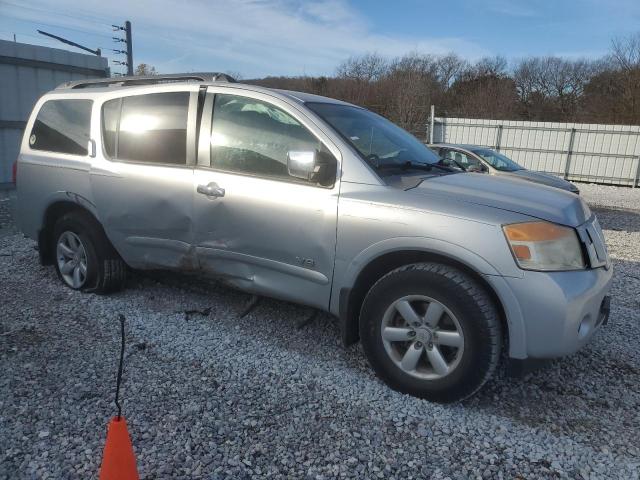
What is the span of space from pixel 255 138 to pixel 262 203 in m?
0.49

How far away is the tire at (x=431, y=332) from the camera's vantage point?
2619 millimetres

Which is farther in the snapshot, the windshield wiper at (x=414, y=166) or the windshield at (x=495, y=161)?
the windshield at (x=495, y=161)

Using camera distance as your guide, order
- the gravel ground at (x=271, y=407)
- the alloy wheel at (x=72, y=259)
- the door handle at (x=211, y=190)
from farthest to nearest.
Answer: the alloy wheel at (x=72, y=259) → the door handle at (x=211, y=190) → the gravel ground at (x=271, y=407)

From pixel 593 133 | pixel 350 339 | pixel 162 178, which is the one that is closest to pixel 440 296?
pixel 350 339

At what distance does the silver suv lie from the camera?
2.60m

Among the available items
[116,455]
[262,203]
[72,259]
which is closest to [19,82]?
[72,259]

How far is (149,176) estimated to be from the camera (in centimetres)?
371

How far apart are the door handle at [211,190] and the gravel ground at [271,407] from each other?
1.06m

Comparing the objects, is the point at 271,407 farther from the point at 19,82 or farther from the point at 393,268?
the point at 19,82

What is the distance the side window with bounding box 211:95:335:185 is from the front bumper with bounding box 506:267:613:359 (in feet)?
4.62

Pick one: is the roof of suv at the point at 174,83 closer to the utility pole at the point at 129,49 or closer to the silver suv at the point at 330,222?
the silver suv at the point at 330,222

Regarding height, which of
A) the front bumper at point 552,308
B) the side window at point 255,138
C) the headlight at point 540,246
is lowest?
the front bumper at point 552,308

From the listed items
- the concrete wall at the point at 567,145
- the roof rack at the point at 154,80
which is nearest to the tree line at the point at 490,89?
the concrete wall at the point at 567,145

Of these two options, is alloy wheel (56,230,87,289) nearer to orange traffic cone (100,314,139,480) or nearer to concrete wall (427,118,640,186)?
orange traffic cone (100,314,139,480)
